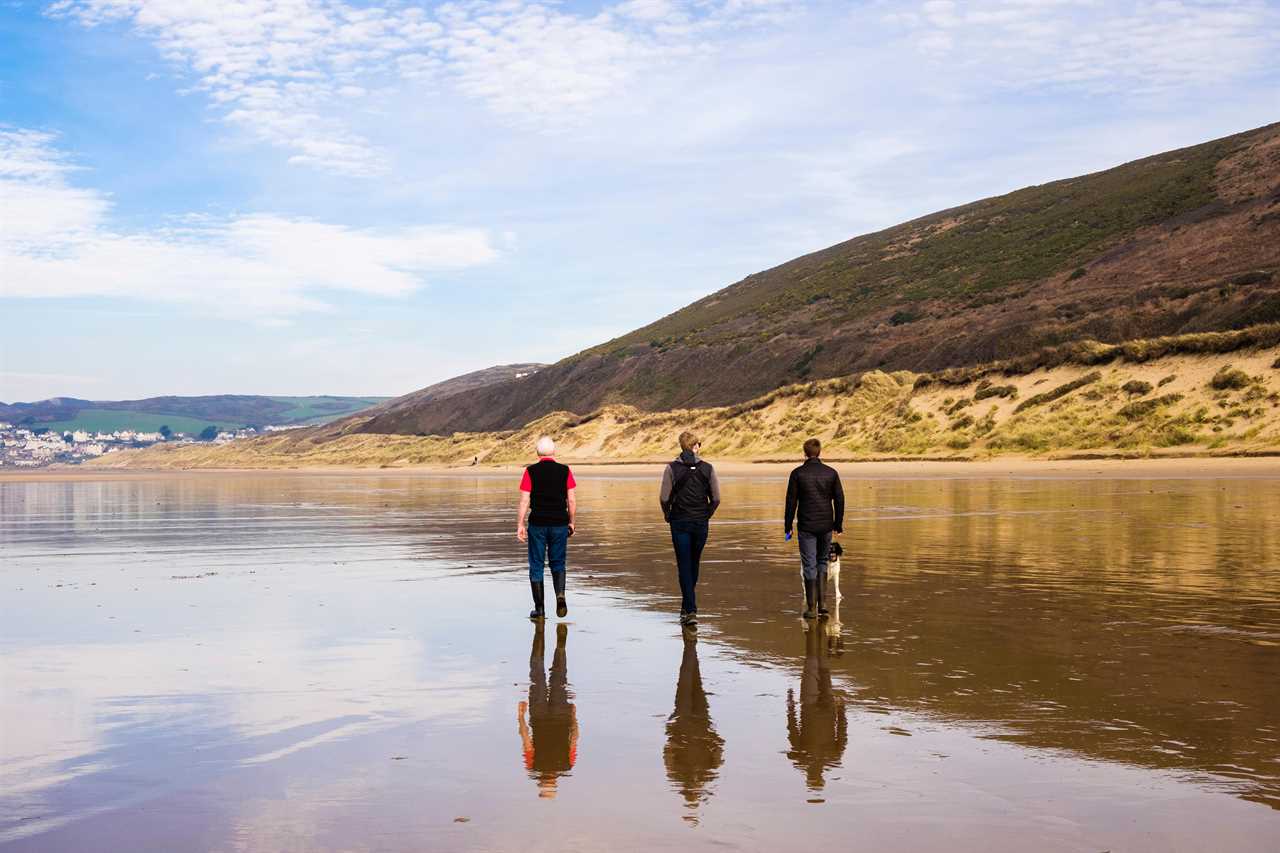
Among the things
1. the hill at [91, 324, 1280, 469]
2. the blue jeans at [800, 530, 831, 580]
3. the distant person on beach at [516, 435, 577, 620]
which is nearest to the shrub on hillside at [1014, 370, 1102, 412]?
the hill at [91, 324, 1280, 469]

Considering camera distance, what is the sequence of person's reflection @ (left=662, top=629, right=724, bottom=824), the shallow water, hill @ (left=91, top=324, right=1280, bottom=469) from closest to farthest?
the shallow water → person's reflection @ (left=662, top=629, right=724, bottom=824) → hill @ (left=91, top=324, right=1280, bottom=469)

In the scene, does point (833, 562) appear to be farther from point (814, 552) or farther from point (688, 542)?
point (688, 542)

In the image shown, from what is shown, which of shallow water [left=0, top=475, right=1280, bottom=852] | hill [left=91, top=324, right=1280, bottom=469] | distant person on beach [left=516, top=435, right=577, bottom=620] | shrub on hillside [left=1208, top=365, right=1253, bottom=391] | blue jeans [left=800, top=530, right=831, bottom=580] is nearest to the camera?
shallow water [left=0, top=475, right=1280, bottom=852]

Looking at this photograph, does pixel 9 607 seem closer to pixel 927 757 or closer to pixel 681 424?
pixel 927 757

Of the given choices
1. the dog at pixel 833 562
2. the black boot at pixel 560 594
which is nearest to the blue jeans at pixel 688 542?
the black boot at pixel 560 594

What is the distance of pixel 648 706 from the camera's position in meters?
7.42

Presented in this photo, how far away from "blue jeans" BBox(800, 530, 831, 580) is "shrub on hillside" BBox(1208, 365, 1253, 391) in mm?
41611

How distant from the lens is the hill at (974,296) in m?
82.3

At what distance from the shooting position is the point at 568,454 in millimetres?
87375

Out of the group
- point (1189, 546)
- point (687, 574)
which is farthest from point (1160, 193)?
point (687, 574)

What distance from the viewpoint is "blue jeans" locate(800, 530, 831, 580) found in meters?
11.1

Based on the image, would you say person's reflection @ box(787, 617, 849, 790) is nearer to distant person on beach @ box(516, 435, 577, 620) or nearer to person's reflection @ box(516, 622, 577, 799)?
person's reflection @ box(516, 622, 577, 799)

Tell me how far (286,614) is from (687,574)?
4004 mm

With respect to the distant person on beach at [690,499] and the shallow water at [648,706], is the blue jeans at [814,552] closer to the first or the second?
the shallow water at [648,706]
